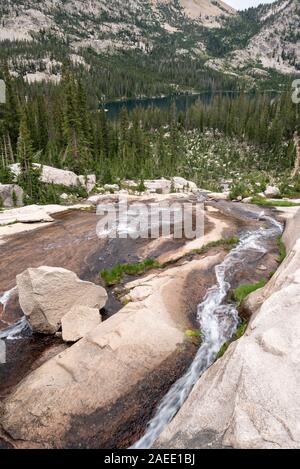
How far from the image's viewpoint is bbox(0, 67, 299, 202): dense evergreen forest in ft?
224

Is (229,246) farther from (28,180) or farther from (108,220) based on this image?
(28,180)

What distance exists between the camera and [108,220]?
110 feet

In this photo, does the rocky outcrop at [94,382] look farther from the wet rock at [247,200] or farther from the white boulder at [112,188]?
the white boulder at [112,188]

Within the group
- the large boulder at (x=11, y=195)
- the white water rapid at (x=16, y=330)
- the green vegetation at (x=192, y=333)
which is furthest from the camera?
the large boulder at (x=11, y=195)

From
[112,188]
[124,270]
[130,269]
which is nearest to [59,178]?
[112,188]

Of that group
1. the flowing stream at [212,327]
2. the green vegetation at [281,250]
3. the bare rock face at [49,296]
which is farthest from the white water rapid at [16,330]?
the green vegetation at [281,250]

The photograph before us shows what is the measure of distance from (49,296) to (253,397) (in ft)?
37.2

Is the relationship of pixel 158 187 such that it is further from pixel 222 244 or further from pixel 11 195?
pixel 222 244

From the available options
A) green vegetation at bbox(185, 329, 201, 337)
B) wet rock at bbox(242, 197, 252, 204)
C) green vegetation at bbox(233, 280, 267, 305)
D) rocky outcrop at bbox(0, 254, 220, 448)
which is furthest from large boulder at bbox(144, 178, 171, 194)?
rocky outcrop at bbox(0, 254, 220, 448)

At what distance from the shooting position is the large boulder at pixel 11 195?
49.3 meters

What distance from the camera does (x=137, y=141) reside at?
328ft

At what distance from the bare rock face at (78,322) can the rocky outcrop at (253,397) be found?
636 centimetres

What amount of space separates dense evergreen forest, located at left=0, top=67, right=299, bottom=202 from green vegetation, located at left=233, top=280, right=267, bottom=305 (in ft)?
127
